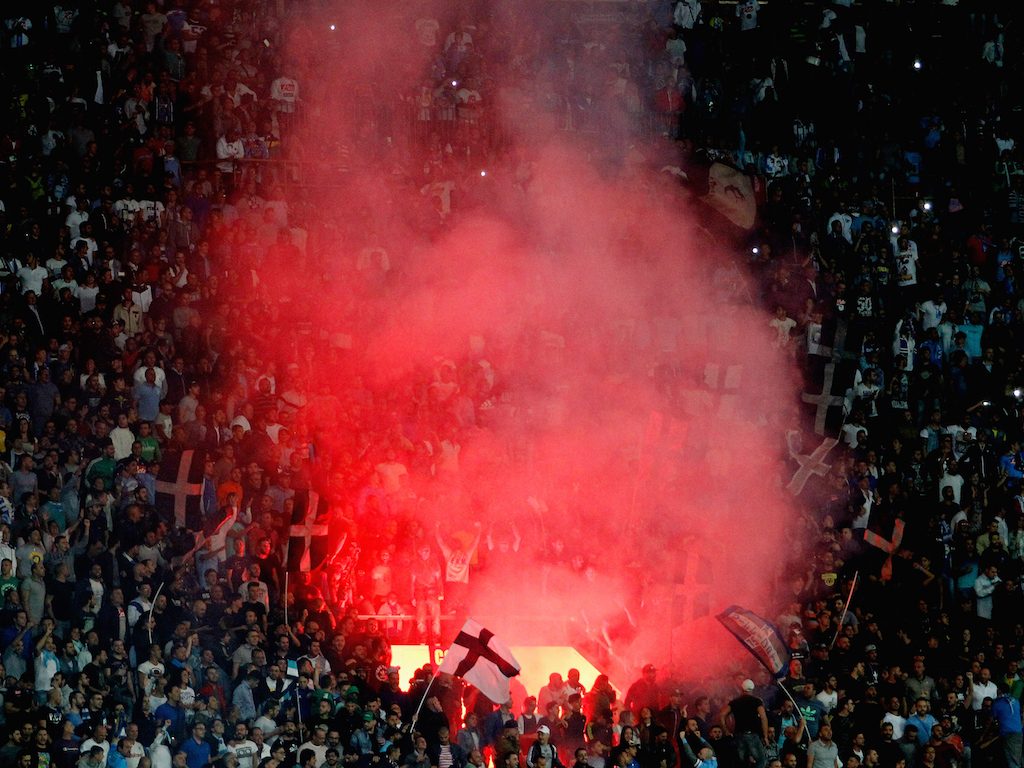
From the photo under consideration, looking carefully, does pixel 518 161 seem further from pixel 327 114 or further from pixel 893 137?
pixel 893 137

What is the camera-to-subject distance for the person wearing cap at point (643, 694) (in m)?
10.4

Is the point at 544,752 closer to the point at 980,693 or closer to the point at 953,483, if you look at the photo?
the point at 980,693

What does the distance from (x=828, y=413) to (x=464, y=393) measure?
3.21m

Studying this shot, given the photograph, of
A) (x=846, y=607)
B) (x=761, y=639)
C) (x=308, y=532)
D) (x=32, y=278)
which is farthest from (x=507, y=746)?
(x=32, y=278)

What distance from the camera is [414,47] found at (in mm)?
15078

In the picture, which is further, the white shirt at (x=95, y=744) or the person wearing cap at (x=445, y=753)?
the person wearing cap at (x=445, y=753)

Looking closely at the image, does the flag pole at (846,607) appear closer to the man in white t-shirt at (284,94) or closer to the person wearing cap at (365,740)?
the person wearing cap at (365,740)

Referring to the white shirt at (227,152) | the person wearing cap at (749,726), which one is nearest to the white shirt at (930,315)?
the person wearing cap at (749,726)

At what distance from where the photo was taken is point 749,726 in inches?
400

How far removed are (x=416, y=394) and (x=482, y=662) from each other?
9.41 feet

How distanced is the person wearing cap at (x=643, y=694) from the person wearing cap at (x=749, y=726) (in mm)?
489

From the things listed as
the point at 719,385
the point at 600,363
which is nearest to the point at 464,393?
the point at 600,363

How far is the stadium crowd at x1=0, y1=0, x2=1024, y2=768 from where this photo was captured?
32.8 ft

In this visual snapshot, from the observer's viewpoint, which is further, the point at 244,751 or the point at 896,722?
the point at 896,722
